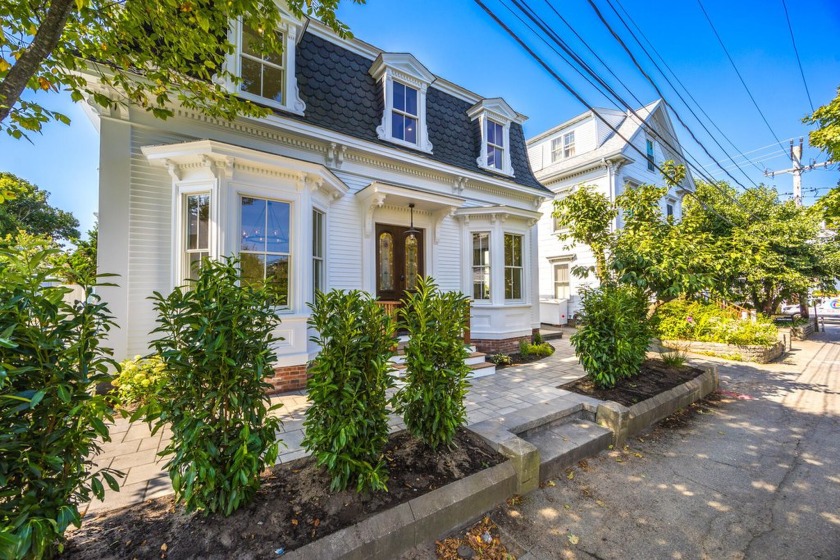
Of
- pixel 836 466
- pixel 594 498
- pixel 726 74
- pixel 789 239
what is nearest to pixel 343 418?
pixel 594 498

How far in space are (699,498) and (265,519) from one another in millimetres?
3777

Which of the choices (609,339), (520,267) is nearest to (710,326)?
(520,267)

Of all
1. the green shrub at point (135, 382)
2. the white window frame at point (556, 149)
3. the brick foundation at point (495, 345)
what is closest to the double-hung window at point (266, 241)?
the green shrub at point (135, 382)

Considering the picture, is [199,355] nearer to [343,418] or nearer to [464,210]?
[343,418]

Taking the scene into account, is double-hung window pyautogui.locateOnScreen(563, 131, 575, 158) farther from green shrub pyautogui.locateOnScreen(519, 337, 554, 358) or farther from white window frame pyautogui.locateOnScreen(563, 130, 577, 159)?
green shrub pyautogui.locateOnScreen(519, 337, 554, 358)

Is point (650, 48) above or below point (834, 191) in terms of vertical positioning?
above

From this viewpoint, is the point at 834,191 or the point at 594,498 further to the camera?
the point at 834,191

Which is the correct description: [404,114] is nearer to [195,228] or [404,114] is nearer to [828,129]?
[195,228]

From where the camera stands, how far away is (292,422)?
404 cm

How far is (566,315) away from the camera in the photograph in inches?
539

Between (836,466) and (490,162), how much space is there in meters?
8.13

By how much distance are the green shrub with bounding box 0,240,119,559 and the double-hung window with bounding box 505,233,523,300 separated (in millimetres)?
7757

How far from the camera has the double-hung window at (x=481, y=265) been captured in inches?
327

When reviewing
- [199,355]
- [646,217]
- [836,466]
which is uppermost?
[646,217]
